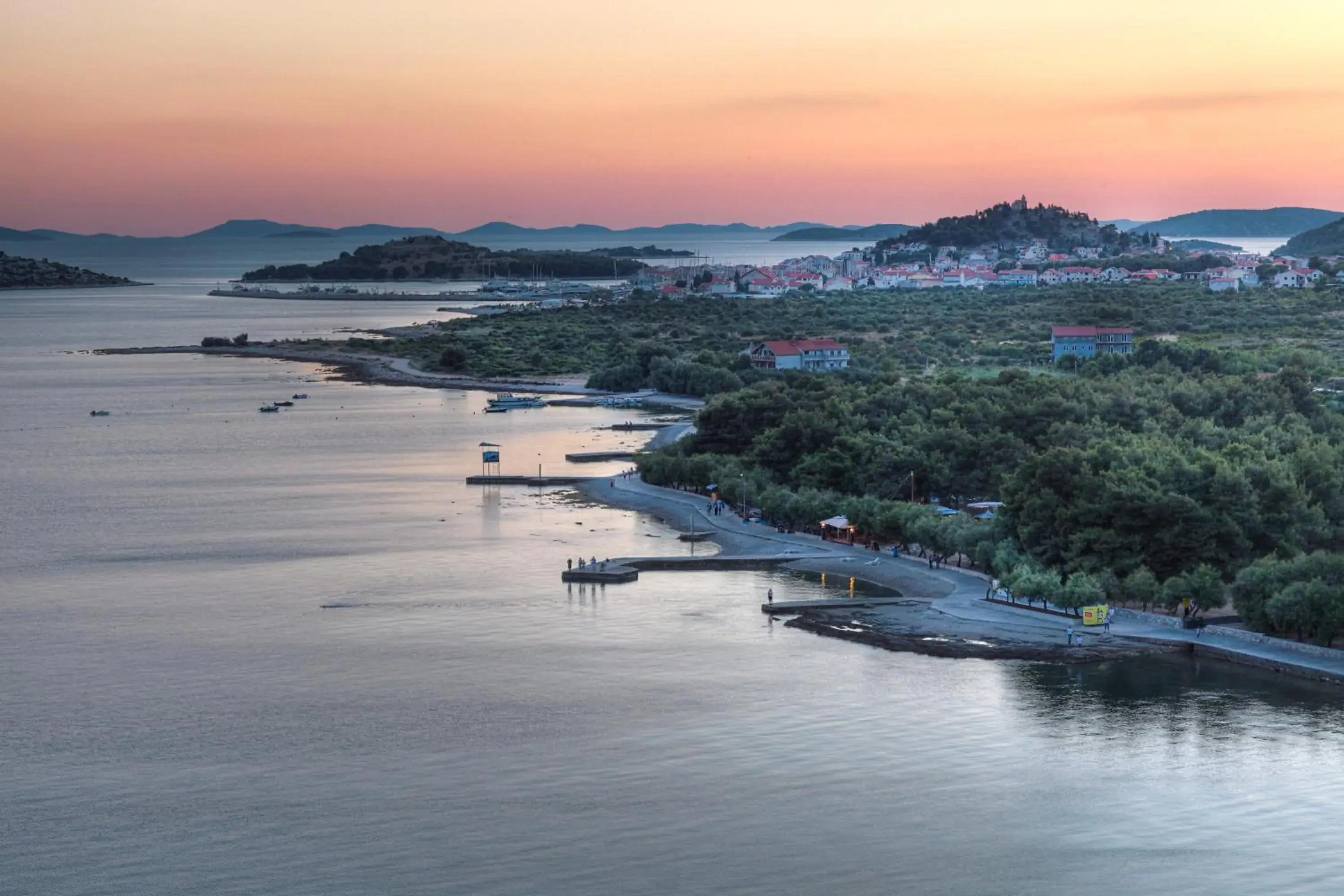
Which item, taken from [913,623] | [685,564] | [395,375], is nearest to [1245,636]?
[913,623]

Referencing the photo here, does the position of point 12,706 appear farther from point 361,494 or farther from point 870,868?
point 361,494

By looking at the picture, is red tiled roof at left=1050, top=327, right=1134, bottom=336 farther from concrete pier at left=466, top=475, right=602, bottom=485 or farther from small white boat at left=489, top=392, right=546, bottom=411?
concrete pier at left=466, top=475, right=602, bottom=485

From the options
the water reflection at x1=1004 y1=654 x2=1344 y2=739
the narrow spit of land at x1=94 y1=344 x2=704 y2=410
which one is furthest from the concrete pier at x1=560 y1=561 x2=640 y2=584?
the narrow spit of land at x1=94 y1=344 x2=704 y2=410

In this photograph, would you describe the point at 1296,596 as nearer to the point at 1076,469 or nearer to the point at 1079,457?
the point at 1076,469

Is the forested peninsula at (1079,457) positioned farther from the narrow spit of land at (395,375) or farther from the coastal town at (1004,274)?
the coastal town at (1004,274)

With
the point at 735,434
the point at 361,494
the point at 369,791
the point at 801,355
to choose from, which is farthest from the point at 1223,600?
the point at 801,355

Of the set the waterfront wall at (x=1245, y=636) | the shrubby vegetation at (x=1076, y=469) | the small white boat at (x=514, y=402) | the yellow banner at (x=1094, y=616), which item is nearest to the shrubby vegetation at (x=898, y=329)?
the small white boat at (x=514, y=402)

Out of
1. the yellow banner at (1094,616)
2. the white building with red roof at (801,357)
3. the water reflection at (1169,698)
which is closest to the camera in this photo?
the water reflection at (1169,698)
